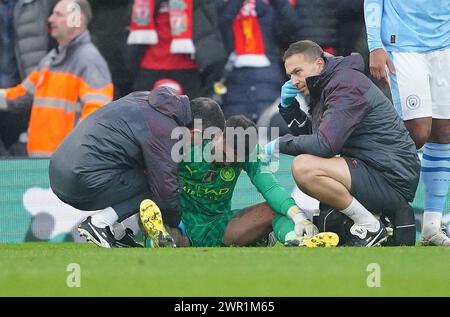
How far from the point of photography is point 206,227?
948 cm

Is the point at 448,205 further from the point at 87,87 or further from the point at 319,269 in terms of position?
the point at 319,269

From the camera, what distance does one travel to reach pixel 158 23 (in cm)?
1216

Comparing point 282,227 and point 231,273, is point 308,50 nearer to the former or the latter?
point 282,227

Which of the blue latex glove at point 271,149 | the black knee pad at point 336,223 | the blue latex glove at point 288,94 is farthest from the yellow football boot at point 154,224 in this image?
the blue latex glove at point 288,94

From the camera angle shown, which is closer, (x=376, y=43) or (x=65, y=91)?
(x=376, y=43)

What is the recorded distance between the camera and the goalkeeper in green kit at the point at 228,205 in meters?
9.02

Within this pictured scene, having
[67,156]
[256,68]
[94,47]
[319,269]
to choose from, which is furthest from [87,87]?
[319,269]

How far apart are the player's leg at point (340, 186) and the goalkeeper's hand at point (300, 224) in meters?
0.17

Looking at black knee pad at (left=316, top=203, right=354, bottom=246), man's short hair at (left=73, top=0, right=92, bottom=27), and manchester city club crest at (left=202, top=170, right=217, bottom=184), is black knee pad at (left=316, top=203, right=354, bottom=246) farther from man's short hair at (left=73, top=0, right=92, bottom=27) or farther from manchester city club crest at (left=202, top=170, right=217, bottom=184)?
man's short hair at (left=73, top=0, right=92, bottom=27)

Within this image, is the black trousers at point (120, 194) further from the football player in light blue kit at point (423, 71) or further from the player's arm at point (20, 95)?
the player's arm at point (20, 95)

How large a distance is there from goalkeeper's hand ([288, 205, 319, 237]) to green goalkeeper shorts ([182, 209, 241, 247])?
59cm

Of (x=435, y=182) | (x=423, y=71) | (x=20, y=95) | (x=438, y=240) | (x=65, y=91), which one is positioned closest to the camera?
(x=438, y=240)

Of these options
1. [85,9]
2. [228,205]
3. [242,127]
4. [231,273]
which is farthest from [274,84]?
[231,273]

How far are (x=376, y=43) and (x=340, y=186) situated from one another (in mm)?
1419
